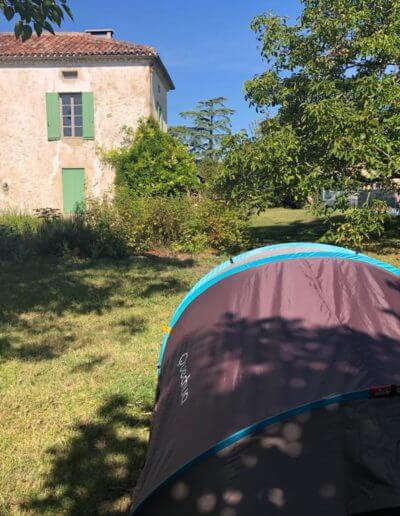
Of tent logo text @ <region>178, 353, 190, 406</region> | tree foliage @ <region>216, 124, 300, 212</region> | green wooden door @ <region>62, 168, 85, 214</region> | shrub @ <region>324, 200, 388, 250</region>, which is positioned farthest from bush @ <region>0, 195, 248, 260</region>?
tent logo text @ <region>178, 353, 190, 406</region>

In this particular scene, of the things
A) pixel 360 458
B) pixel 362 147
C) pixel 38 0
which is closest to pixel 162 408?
pixel 360 458

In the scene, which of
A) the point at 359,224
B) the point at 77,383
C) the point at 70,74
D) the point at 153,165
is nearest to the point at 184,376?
the point at 77,383

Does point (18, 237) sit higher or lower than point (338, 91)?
lower

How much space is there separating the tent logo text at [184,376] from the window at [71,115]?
16.1m

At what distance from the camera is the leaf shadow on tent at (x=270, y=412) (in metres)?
1.93

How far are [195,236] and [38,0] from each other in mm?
8336

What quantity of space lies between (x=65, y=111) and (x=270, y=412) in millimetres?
17379

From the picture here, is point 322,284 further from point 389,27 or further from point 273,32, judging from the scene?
point 273,32

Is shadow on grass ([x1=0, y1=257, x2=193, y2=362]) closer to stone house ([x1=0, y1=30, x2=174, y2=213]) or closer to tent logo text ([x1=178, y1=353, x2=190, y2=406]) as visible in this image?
tent logo text ([x1=178, y1=353, x2=190, y2=406])

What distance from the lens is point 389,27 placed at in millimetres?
10648

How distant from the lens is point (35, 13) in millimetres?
3672

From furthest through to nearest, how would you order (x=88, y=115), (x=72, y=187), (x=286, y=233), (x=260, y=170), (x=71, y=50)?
(x=72, y=187) < (x=88, y=115) < (x=71, y=50) < (x=286, y=233) < (x=260, y=170)

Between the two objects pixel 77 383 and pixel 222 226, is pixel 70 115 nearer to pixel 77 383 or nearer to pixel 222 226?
pixel 222 226

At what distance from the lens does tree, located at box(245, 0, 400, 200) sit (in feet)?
30.6
